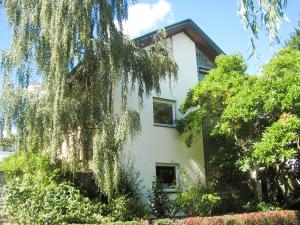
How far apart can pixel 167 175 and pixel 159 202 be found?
8.20ft

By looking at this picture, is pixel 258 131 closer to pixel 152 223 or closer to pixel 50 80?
pixel 152 223

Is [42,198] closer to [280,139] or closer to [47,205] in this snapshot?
[47,205]

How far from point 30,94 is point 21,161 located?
3820 millimetres

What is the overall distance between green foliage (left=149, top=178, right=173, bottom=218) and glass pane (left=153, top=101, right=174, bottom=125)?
3.25 meters

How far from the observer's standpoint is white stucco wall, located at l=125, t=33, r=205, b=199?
18281 millimetres

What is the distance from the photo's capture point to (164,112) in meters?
20.1

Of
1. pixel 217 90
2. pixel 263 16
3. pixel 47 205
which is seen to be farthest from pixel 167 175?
pixel 263 16

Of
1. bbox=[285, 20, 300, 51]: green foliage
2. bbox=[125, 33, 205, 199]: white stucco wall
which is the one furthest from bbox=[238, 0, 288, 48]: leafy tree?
bbox=[285, 20, 300, 51]: green foliage

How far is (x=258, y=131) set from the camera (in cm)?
1730

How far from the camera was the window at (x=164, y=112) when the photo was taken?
64.5 feet

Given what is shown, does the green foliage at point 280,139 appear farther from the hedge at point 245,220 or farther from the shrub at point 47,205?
the shrub at point 47,205

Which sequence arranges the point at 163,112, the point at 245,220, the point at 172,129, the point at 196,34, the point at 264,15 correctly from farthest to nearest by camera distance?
the point at 196,34, the point at 163,112, the point at 172,129, the point at 245,220, the point at 264,15

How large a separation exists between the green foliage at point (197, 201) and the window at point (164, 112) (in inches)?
166

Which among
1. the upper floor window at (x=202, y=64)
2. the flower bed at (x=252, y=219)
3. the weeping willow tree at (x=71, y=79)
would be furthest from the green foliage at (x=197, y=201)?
the upper floor window at (x=202, y=64)
